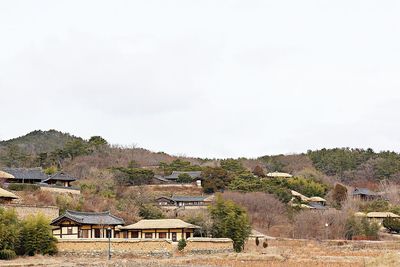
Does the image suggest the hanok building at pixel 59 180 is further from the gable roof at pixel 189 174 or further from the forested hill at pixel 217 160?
the gable roof at pixel 189 174

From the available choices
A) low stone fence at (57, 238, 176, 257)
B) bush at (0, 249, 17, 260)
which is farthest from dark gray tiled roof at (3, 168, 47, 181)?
bush at (0, 249, 17, 260)

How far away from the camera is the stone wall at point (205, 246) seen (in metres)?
36.2

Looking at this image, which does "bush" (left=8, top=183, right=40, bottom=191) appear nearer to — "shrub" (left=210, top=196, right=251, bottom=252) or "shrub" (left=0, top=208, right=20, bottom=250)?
"shrub" (left=0, top=208, right=20, bottom=250)

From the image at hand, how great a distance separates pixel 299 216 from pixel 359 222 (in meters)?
5.64

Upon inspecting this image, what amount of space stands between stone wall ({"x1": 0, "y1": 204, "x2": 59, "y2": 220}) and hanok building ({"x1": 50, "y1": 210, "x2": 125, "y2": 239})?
1872mm

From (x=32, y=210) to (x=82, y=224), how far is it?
5.26 m

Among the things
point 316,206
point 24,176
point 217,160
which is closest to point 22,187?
point 24,176

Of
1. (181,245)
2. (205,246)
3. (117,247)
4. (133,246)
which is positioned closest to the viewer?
(117,247)

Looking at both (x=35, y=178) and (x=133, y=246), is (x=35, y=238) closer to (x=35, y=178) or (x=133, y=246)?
(x=133, y=246)

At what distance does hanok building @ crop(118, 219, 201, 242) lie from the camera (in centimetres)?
3991

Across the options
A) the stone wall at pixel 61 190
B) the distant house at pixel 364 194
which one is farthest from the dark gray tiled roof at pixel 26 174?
the distant house at pixel 364 194

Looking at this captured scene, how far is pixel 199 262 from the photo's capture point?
1232 inches

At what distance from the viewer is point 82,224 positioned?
37.8 metres

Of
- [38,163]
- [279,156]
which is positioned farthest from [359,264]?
[279,156]
